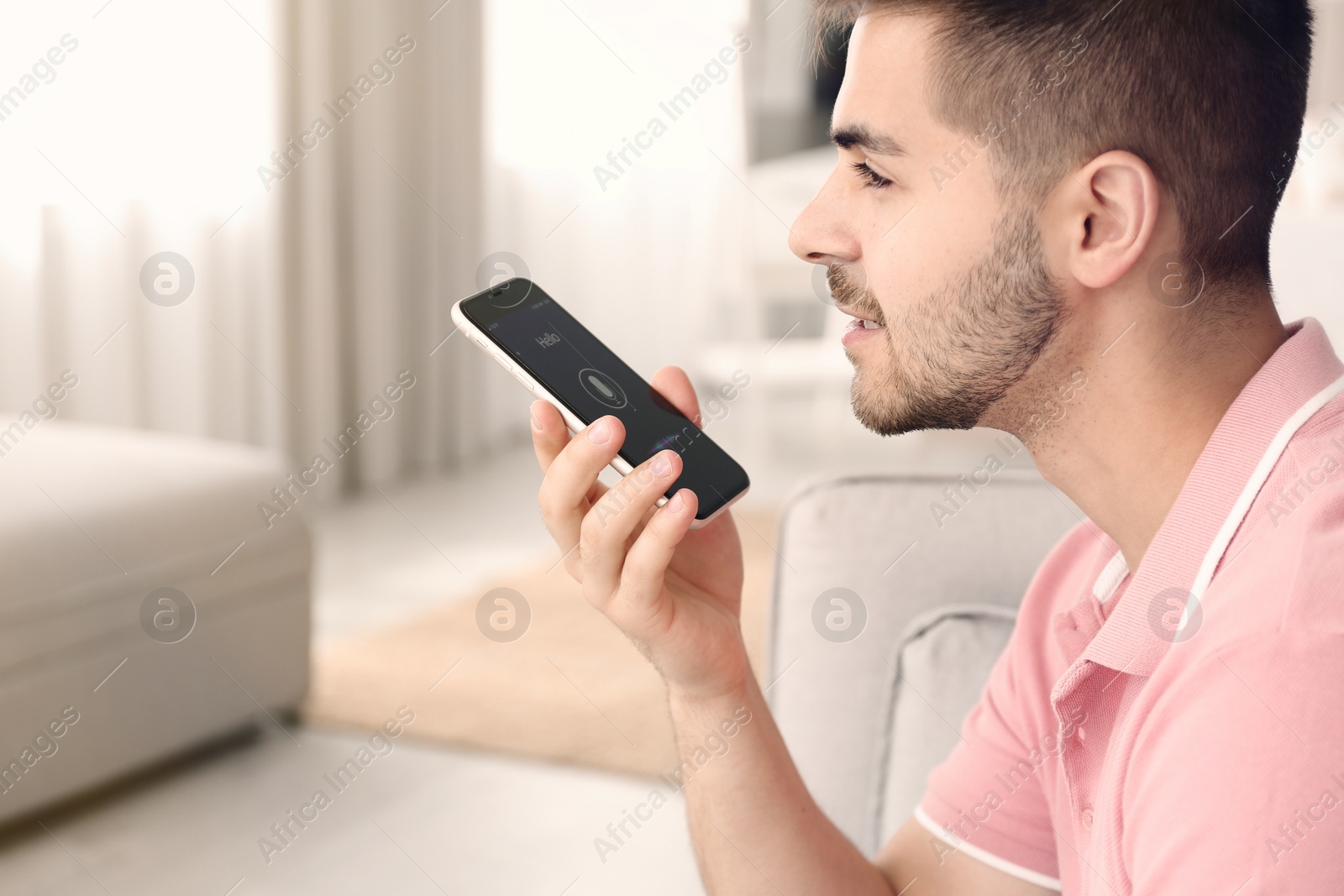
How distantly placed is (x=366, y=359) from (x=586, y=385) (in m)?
3.03

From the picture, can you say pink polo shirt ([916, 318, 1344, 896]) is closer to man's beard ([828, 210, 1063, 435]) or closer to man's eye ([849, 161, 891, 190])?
man's beard ([828, 210, 1063, 435])

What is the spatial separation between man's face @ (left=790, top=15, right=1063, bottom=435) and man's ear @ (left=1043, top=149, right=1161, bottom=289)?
0.02 meters

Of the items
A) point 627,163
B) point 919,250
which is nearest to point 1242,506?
point 919,250

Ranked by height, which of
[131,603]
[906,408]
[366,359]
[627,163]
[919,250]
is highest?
[627,163]

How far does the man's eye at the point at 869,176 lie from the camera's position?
2.68ft

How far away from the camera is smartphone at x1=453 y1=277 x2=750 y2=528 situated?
2.85 ft

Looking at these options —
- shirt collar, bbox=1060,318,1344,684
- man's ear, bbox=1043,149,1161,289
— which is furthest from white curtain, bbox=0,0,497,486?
shirt collar, bbox=1060,318,1344,684

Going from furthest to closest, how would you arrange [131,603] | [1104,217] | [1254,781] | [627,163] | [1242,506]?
[627,163] < [131,603] < [1104,217] < [1242,506] < [1254,781]

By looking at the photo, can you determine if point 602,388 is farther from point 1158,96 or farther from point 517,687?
point 517,687

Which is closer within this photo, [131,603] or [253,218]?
[131,603]

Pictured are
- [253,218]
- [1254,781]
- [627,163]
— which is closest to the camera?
[1254,781]

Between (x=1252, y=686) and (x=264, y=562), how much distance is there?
175cm

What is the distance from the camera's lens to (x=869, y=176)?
2.70 feet

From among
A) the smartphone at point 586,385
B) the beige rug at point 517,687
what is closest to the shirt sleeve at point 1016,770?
the smartphone at point 586,385
